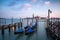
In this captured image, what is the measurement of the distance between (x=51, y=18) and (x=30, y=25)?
542 millimetres

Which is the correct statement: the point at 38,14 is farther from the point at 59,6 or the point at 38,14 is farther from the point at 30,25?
the point at 59,6

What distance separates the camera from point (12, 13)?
2.77 m

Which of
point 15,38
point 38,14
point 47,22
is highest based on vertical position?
point 38,14

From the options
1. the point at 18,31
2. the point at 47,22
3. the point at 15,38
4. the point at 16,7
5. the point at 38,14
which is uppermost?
the point at 16,7

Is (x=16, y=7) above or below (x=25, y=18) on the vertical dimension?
above

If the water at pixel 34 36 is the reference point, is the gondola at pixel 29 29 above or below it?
above

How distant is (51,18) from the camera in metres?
2.76

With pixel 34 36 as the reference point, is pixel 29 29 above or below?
above

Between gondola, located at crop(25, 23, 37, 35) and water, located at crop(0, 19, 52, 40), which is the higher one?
gondola, located at crop(25, 23, 37, 35)

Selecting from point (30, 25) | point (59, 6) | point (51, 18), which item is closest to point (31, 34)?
point (30, 25)

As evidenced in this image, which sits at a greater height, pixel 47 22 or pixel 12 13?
pixel 12 13

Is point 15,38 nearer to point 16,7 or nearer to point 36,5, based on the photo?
point 16,7

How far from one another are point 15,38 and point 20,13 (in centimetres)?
61

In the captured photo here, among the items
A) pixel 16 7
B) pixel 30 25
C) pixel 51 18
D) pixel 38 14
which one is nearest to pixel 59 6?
pixel 51 18
